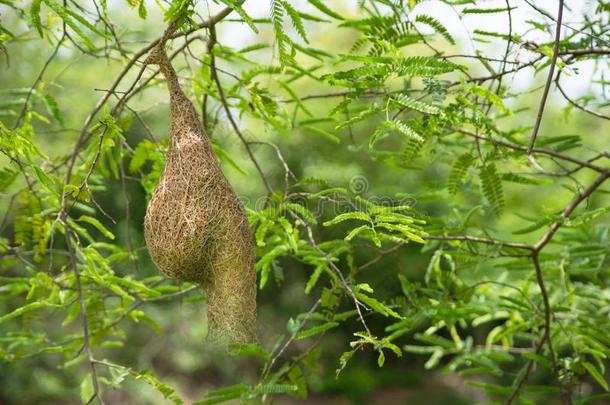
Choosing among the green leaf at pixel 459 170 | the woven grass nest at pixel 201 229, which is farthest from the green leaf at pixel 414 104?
the green leaf at pixel 459 170

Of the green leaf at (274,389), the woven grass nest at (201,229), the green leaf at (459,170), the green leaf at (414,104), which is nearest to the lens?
the green leaf at (414,104)

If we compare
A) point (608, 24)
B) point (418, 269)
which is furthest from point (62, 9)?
point (418, 269)

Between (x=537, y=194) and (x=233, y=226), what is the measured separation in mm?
5914

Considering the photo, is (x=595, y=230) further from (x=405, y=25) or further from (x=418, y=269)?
(x=418, y=269)

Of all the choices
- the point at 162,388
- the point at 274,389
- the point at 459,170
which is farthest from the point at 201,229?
the point at 459,170

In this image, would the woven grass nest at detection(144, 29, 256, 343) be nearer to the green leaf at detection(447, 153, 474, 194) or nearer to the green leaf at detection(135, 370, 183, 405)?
the green leaf at detection(135, 370, 183, 405)

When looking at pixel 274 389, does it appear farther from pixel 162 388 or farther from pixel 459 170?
pixel 459 170

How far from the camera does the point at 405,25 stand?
198 centimetres

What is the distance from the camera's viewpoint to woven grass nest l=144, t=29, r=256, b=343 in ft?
5.55

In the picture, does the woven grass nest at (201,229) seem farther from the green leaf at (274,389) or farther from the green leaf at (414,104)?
the green leaf at (414,104)

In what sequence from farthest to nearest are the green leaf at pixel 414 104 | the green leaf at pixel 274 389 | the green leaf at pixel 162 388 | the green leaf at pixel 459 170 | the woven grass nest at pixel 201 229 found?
1. the green leaf at pixel 459 170
2. the green leaf at pixel 274 389
3. the green leaf at pixel 162 388
4. the woven grass nest at pixel 201 229
5. the green leaf at pixel 414 104

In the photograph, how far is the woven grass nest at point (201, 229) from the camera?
1.69m

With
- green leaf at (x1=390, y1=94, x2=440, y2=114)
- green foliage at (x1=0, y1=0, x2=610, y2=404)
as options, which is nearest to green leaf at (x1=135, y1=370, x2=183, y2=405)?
green foliage at (x1=0, y1=0, x2=610, y2=404)

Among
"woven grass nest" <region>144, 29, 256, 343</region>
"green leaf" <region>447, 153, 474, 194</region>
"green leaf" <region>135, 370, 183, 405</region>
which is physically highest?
"green leaf" <region>447, 153, 474, 194</region>
